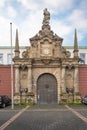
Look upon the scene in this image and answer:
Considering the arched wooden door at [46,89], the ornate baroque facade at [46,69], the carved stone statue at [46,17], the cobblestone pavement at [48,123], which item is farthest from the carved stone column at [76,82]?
the cobblestone pavement at [48,123]

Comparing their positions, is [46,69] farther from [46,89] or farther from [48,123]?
[48,123]

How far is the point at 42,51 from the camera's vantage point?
179 ft

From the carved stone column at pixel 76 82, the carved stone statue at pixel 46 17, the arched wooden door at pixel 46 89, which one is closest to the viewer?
the carved stone column at pixel 76 82

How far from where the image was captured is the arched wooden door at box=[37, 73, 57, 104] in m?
53.6

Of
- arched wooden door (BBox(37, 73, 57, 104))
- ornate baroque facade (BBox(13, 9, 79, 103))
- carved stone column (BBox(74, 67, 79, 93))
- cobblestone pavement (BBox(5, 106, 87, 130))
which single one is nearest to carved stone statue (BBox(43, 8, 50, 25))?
ornate baroque facade (BBox(13, 9, 79, 103))

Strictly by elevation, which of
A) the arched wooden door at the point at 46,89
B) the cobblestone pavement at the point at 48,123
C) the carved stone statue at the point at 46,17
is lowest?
the cobblestone pavement at the point at 48,123

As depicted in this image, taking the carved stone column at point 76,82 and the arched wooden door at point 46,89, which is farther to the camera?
the arched wooden door at point 46,89

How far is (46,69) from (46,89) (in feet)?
9.43

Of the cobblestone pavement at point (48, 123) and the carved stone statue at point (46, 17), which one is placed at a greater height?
the carved stone statue at point (46, 17)

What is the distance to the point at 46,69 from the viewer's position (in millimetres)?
53969

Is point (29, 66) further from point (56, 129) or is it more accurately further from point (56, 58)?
point (56, 129)

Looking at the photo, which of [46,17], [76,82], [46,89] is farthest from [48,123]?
[46,17]

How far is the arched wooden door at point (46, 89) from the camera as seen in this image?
2111 inches

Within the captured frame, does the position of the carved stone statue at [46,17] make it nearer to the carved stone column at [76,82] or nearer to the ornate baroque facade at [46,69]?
the ornate baroque facade at [46,69]
